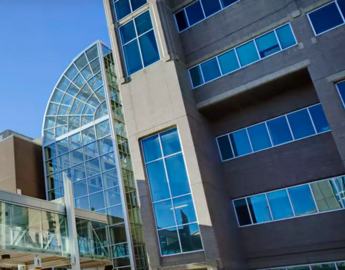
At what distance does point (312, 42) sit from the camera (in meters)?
16.9

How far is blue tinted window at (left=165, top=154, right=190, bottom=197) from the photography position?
17.6m

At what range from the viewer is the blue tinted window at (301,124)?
57.3 feet

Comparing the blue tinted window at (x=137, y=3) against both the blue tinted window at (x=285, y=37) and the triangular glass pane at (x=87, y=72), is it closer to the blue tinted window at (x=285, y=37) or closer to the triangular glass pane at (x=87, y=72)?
the blue tinted window at (x=285, y=37)

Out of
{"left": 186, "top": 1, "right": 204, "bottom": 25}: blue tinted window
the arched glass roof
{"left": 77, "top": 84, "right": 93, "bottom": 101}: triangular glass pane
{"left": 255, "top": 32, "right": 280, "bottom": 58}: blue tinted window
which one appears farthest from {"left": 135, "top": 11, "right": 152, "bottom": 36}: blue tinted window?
{"left": 77, "top": 84, "right": 93, "bottom": 101}: triangular glass pane

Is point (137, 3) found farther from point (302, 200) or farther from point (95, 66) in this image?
point (302, 200)

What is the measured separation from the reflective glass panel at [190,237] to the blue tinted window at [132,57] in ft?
30.8

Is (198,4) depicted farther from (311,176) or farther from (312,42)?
(311,176)

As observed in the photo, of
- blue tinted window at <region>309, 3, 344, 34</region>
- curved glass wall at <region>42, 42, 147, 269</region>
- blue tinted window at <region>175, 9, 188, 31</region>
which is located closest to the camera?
blue tinted window at <region>309, 3, 344, 34</region>

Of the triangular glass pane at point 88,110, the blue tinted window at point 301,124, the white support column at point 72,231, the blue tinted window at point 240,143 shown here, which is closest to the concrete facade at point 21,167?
the triangular glass pane at point 88,110

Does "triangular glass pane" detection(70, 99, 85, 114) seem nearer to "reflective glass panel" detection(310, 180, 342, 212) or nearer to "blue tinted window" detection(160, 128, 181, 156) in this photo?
"blue tinted window" detection(160, 128, 181, 156)

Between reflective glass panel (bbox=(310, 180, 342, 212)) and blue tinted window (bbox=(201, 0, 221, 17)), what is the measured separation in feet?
35.7

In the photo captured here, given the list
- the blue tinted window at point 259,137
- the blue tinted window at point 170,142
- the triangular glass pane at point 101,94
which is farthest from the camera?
the triangular glass pane at point 101,94

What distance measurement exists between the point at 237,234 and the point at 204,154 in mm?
4326

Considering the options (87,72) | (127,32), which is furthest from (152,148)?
(87,72)
